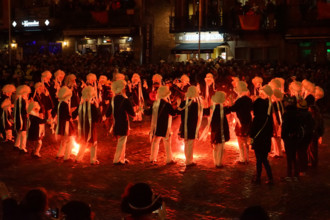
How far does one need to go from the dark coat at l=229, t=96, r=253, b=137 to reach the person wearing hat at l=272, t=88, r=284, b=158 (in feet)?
2.70

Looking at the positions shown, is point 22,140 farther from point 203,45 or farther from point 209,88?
point 203,45

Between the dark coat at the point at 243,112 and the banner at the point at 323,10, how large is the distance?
17635 mm

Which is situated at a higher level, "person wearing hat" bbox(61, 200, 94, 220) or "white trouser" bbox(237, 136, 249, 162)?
"person wearing hat" bbox(61, 200, 94, 220)

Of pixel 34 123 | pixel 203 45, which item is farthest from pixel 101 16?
pixel 34 123

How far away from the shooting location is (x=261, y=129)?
29.0 ft

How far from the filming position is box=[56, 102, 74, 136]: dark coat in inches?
424

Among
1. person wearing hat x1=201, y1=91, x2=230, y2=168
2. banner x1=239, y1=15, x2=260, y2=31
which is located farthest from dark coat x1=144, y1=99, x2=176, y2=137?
banner x1=239, y1=15, x2=260, y2=31

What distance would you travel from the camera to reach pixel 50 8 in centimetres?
3428

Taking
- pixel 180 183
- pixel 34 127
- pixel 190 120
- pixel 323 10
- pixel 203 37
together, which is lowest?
pixel 180 183

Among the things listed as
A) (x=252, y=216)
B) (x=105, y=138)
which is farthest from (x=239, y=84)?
(x=252, y=216)

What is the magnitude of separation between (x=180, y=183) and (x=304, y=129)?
8.38 feet

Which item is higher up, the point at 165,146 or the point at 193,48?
the point at 193,48

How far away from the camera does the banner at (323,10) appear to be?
25688 mm

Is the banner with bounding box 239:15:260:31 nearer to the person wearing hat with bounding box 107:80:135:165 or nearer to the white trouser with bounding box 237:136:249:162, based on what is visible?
the white trouser with bounding box 237:136:249:162
